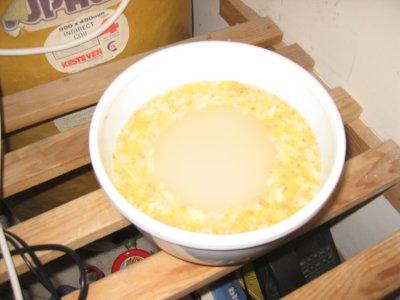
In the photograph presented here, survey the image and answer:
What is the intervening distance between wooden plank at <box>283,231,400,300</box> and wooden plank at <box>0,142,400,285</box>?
8cm

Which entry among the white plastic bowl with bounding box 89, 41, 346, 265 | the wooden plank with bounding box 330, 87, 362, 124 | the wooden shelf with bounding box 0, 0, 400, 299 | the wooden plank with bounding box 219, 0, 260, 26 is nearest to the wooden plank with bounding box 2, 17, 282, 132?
the wooden shelf with bounding box 0, 0, 400, 299

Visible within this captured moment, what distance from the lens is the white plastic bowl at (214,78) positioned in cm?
37

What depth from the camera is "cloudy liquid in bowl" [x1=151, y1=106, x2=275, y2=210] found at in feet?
1.57

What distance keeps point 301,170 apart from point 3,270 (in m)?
0.43

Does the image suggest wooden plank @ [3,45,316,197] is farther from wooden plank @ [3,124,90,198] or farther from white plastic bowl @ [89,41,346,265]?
white plastic bowl @ [89,41,346,265]

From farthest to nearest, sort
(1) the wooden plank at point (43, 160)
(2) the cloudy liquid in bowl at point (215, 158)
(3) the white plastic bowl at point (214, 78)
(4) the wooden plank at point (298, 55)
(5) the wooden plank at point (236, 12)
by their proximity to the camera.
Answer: (5) the wooden plank at point (236, 12)
(4) the wooden plank at point (298, 55)
(1) the wooden plank at point (43, 160)
(2) the cloudy liquid in bowl at point (215, 158)
(3) the white plastic bowl at point (214, 78)

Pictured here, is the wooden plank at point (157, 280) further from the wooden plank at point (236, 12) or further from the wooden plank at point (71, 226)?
the wooden plank at point (236, 12)

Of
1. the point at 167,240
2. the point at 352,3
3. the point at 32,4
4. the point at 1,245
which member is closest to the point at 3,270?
the point at 1,245

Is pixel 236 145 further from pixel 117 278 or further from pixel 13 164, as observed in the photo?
pixel 13 164

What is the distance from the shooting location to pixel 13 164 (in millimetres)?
595

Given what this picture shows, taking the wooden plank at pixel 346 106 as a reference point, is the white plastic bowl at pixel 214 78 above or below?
above

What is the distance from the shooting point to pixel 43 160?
23.5 inches

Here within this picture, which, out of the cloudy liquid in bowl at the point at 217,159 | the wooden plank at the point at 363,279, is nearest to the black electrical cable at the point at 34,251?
the cloudy liquid in bowl at the point at 217,159

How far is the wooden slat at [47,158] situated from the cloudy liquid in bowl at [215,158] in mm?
169
